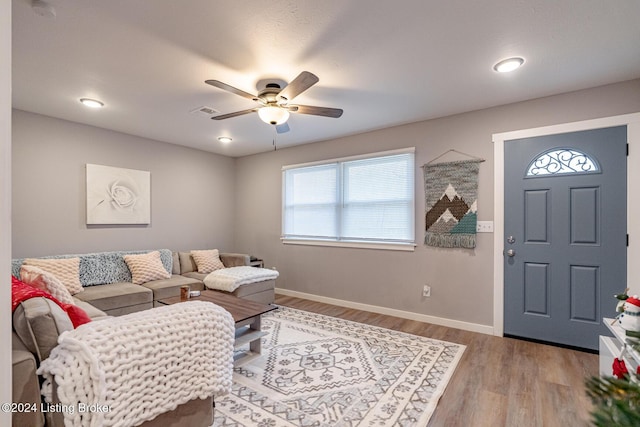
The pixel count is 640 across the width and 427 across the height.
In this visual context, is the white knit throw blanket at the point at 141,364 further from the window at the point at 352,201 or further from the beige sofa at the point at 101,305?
the window at the point at 352,201

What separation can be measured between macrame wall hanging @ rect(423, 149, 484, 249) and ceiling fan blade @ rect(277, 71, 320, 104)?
2051 millimetres

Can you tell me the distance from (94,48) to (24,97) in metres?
1.56

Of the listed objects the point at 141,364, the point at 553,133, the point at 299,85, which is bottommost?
the point at 141,364

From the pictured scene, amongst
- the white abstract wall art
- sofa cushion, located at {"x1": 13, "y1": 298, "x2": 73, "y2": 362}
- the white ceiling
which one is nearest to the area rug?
sofa cushion, located at {"x1": 13, "y1": 298, "x2": 73, "y2": 362}

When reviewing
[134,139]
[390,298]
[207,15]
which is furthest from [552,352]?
[134,139]

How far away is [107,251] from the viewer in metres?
3.92

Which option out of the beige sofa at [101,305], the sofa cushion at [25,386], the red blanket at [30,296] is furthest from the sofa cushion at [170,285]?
the sofa cushion at [25,386]

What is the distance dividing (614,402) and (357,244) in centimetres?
358

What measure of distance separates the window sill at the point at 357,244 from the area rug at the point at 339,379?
1.04m

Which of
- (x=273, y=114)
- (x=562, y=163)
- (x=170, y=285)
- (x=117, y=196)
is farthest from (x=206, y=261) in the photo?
(x=562, y=163)

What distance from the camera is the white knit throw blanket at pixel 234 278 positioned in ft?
11.9

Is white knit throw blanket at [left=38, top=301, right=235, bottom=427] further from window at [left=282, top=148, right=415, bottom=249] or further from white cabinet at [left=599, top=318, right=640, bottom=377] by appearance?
window at [left=282, top=148, right=415, bottom=249]

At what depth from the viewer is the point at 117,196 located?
3963 millimetres
